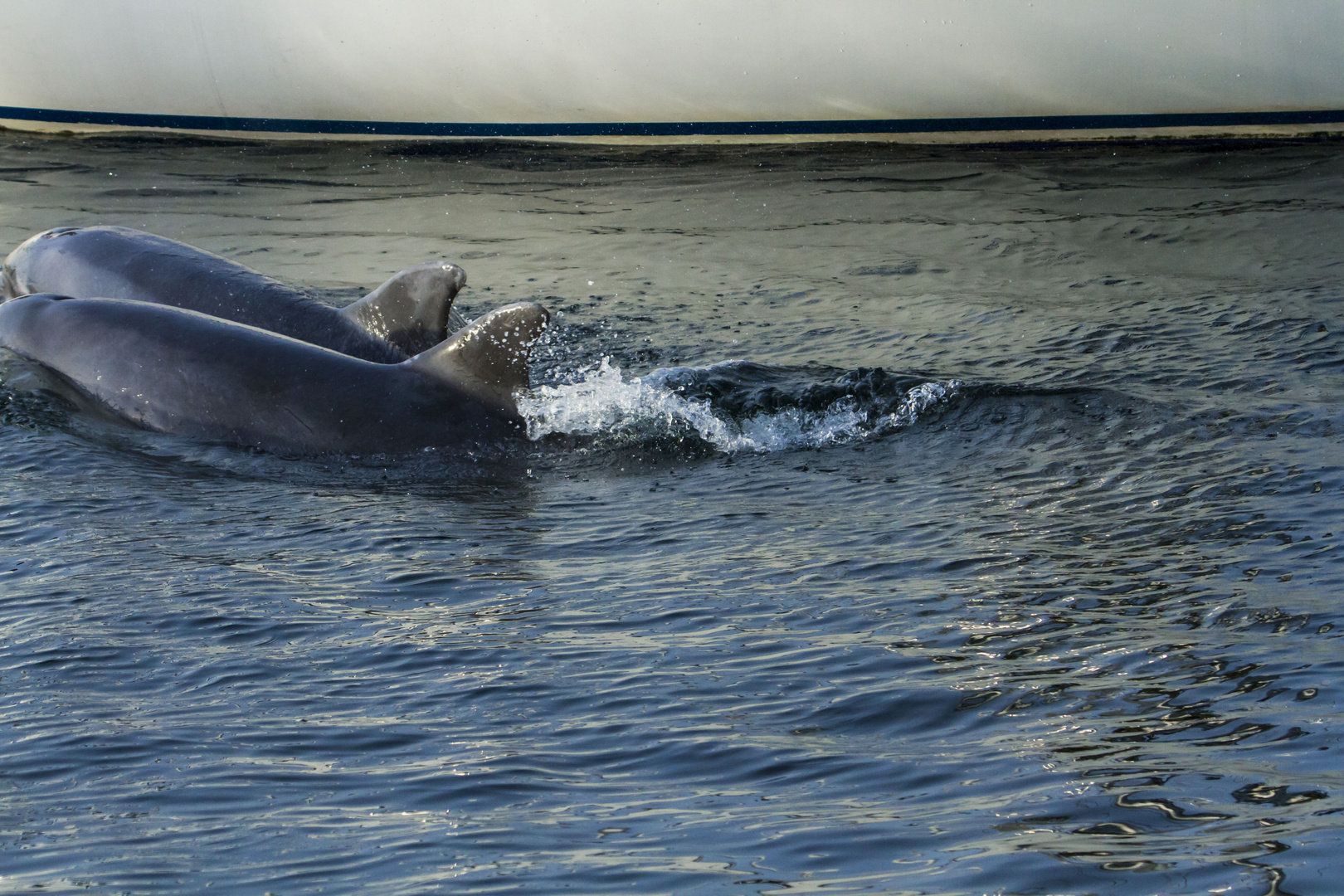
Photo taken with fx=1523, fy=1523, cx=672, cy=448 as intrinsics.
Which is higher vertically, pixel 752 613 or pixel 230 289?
pixel 230 289

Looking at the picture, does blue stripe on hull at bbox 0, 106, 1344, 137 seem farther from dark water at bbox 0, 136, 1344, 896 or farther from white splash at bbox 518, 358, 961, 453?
white splash at bbox 518, 358, 961, 453

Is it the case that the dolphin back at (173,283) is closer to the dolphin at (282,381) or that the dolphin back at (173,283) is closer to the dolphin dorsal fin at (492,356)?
the dolphin at (282,381)

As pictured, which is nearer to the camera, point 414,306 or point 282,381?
point 282,381

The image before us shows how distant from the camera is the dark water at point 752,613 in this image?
11.2 ft

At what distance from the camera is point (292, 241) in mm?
13297

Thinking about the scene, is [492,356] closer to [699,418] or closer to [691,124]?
[699,418]

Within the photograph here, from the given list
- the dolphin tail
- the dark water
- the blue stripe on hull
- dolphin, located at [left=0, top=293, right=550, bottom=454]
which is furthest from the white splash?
the blue stripe on hull

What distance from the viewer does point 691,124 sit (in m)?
16.9

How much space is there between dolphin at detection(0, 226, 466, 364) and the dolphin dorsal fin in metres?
0.85

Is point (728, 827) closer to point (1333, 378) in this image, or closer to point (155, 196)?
point (1333, 378)

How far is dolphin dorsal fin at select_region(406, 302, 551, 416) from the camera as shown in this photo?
24.5 feet

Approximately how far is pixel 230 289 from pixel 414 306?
1.53m

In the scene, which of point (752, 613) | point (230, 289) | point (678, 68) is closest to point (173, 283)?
point (230, 289)

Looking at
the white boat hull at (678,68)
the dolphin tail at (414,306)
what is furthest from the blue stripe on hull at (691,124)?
the dolphin tail at (414,306)
